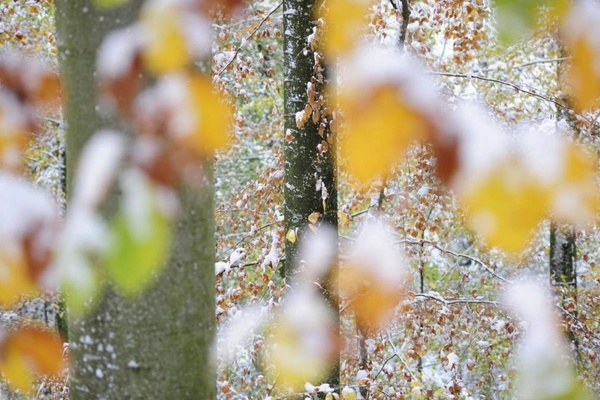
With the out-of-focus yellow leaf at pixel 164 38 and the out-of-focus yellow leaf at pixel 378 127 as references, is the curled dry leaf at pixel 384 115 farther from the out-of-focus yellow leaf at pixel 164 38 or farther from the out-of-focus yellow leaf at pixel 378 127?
the out-of-focus yellow leaf at pixel 164 38

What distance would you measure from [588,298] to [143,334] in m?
6.32

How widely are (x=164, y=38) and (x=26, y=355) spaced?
91 centimetres

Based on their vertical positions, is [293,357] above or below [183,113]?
above

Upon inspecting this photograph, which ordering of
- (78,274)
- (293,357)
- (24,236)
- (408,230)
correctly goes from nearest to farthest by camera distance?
(78,274) < (24,236) < (293,357) < (408,230)

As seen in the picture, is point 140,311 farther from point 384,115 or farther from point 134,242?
point 384,115

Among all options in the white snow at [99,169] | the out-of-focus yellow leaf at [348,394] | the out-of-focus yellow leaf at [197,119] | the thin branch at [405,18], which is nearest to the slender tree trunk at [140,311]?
the white snow at [99,169]

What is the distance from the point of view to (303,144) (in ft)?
11.7

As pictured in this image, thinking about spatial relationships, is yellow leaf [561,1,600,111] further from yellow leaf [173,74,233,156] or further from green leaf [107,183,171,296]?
green leaf [107,183,171,296]

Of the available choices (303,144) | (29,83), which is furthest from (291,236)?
(29,83)

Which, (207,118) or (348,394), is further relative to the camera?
(348,394)

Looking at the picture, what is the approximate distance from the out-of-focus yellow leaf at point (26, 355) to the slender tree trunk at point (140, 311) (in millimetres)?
198

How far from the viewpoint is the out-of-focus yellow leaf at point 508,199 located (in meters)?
0.88

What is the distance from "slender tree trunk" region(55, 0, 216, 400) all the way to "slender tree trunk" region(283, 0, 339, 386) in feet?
7.70

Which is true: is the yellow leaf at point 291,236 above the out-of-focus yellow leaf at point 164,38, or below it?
above
